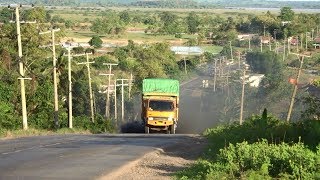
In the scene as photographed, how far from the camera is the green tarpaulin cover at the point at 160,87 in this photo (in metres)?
43.6

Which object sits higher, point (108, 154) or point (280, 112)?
point (108, 154)

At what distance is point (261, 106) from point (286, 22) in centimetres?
6670

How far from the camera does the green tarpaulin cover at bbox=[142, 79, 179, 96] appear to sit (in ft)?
143

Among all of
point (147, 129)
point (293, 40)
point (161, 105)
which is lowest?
point (293, 40)

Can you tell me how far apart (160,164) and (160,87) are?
81.0 ft

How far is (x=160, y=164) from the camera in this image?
1925 cm

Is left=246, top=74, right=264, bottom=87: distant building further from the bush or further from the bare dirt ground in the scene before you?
the bush

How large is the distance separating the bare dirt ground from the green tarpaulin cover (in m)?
17.6

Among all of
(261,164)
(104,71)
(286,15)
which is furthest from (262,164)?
(286,15)

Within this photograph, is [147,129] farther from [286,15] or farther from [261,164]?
[286,15]

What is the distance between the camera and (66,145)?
86.9 feet

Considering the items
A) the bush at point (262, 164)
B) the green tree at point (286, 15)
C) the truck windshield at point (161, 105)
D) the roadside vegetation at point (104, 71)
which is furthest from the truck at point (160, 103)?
the green tree at point (286, 15)

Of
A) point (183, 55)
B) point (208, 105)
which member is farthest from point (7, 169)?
point (183, 55)

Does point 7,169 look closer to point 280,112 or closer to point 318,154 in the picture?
point 318,154
